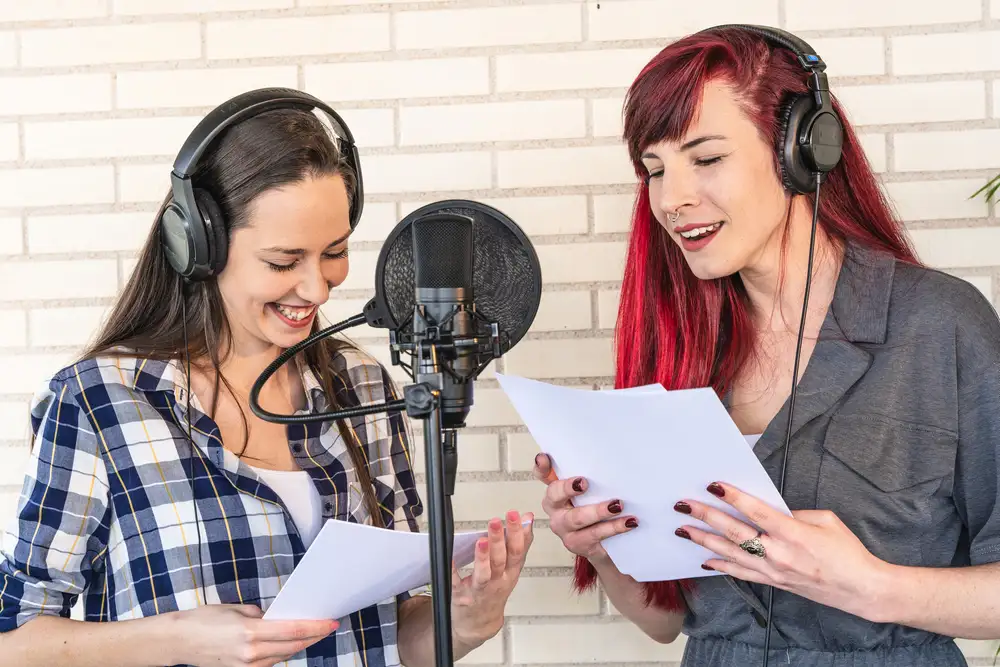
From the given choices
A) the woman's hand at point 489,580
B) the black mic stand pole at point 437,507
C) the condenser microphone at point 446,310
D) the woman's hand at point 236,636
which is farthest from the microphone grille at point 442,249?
the woman's hand at point 236,636

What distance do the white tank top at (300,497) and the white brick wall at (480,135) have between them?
63cm

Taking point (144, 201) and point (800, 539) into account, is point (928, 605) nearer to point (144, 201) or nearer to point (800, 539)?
point (800, 539)

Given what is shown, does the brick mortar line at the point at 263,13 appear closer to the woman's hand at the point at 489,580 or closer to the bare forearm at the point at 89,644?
the woman's hand at the point at 489,580

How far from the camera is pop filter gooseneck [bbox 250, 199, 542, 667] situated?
919 mm

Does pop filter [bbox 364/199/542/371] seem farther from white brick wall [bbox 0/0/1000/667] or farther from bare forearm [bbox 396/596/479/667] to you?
white brick wall [bbox 0/0/1000/667]

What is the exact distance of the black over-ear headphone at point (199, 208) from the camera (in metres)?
1.29

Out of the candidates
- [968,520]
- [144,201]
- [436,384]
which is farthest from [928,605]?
[144,201]

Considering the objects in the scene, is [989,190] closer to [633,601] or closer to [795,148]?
[795,148]

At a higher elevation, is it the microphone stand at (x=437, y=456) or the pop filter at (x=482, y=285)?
the pop filter at (x=482, y=285)

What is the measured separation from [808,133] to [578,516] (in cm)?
59

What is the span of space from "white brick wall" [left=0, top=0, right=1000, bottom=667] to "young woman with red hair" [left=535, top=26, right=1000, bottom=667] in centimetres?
51

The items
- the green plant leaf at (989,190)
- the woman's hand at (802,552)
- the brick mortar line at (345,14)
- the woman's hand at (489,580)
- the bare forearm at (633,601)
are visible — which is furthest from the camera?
the brick mortar line at (345,14)

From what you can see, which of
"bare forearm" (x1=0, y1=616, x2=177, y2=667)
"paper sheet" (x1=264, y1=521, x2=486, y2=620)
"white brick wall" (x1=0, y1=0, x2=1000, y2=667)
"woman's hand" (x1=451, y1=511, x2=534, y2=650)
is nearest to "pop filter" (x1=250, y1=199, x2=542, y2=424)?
"paper sheet" (x1=264, y1=521, x2=486, y2=620)

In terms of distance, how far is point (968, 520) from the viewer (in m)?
1.28
